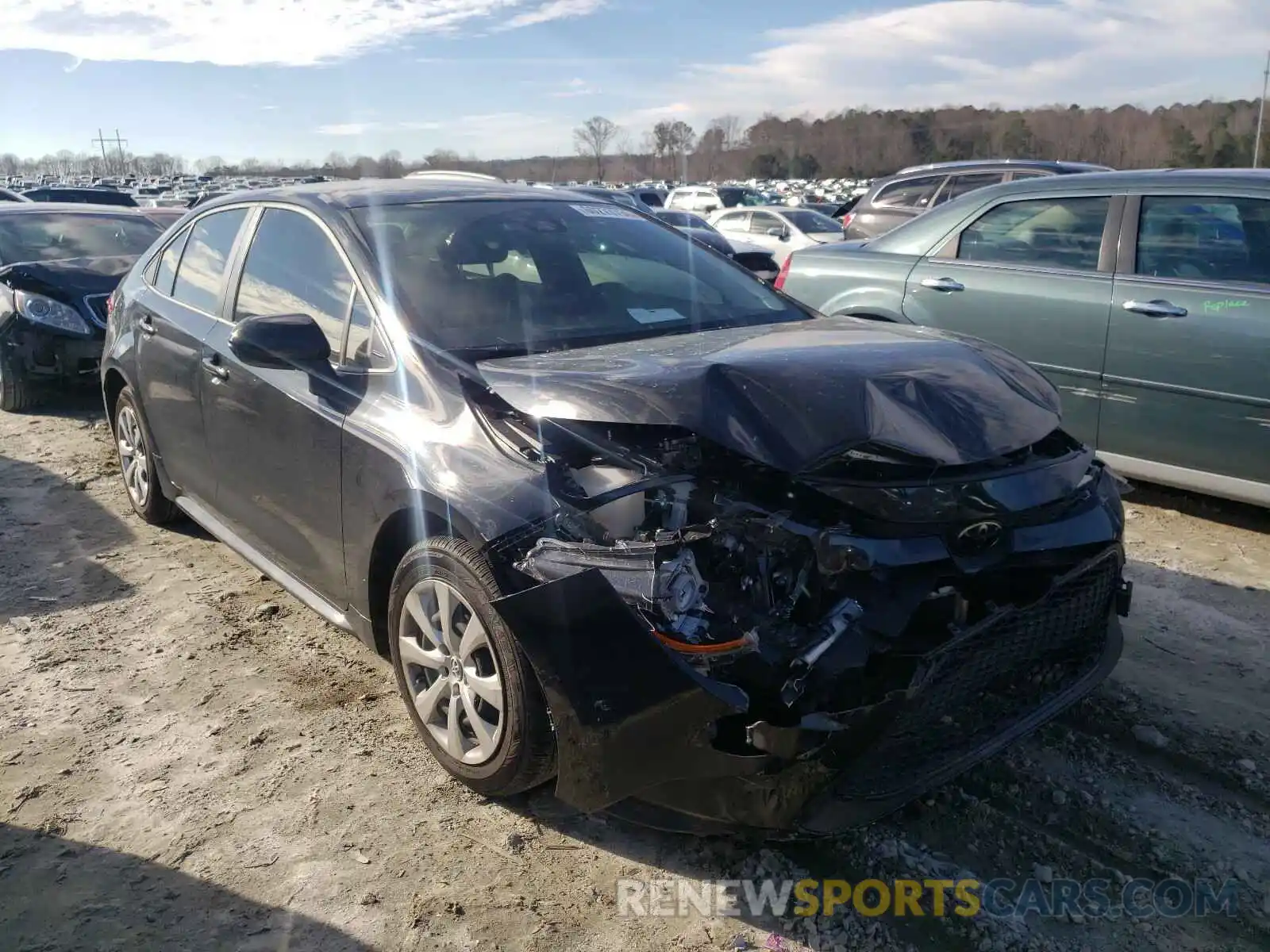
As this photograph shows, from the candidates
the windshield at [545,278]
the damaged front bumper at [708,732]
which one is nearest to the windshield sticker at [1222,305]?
the windshield at [545,278]

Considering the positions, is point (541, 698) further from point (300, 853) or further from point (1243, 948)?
point (1243, 948)

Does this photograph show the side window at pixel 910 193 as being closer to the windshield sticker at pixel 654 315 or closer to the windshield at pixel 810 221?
the windshield at pixel 810 221

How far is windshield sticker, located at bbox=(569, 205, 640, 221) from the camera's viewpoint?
13.5 feet

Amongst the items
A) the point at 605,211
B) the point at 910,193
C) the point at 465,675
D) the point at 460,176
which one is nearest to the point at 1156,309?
the point at 605,211

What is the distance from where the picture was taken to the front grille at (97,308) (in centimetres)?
755

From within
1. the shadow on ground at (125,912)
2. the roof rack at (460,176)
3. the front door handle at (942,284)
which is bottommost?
the shadow on ground at (125,912)

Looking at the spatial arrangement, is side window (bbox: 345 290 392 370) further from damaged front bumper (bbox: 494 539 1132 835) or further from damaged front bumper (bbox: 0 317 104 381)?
damaged front bumper (bbox: 0 317 104 381)

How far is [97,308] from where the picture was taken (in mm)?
7594

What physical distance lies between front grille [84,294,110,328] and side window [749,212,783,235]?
13.4 m

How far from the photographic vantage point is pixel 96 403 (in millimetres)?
8281

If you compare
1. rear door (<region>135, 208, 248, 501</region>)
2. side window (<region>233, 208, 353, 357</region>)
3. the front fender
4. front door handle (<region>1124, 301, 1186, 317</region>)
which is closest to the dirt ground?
the front fender

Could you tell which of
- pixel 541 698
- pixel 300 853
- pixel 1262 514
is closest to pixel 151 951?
pixel 300 853

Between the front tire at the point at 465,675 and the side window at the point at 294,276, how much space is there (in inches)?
37.6

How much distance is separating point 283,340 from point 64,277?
563cm
